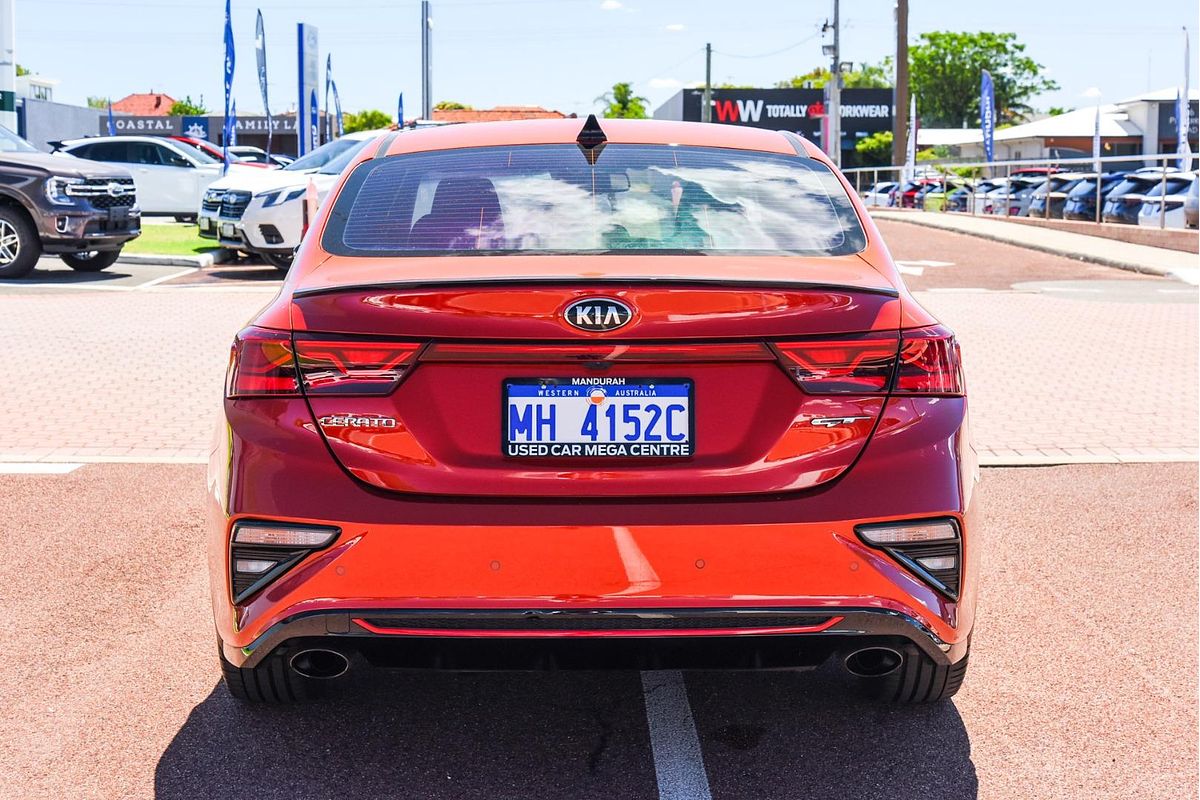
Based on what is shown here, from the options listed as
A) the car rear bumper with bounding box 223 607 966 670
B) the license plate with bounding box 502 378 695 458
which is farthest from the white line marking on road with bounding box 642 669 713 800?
the license plate with bounding box 502 378 695 458

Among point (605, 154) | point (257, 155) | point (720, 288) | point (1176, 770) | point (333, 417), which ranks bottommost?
point (1176, 770)

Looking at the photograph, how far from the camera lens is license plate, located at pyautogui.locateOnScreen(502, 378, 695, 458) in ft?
10.4

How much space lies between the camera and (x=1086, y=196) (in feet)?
91.4

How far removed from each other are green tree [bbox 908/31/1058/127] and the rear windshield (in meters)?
117

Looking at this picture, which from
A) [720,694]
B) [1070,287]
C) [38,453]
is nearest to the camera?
[720,694]

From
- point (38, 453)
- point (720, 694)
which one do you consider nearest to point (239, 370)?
point (720, 694)

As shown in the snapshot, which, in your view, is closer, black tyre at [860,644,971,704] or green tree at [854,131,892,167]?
black tyre at [860,644,971,704]

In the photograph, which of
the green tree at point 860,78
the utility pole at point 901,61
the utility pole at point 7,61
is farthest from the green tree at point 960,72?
the utility pole at point 7,61

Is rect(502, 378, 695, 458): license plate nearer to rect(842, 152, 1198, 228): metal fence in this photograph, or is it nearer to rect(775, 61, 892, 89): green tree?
rect(842, 152, 1198, 228): metal fence

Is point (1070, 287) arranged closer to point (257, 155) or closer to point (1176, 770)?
point (1176, 770)

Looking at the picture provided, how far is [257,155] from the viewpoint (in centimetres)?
3650

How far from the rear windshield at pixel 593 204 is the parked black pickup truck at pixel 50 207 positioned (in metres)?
13.4

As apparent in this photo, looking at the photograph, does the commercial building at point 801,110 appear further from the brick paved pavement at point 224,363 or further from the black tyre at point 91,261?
the brick paved pavement at point 224,363

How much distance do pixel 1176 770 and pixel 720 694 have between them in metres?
1.24
